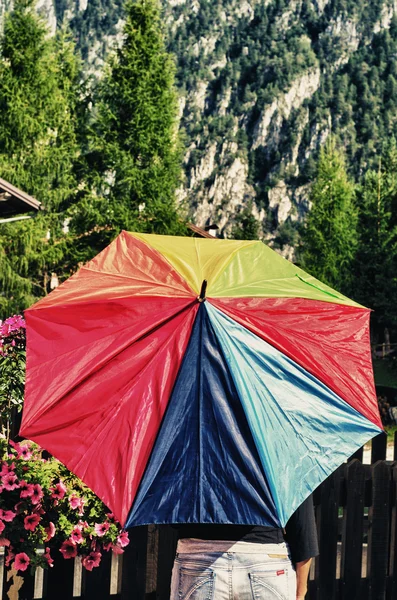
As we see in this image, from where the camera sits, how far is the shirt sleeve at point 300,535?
2.99 meters

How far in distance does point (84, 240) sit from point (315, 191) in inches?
821

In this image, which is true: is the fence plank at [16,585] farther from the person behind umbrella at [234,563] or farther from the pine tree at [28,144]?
the pine tree at [28,144]

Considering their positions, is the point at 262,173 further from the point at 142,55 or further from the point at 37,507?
the point at 37,507

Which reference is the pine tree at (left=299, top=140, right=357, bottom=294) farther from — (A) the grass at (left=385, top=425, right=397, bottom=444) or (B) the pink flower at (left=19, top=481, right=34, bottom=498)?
(B) the pink flower at (left=19, top=481, right=34, bottom=498)

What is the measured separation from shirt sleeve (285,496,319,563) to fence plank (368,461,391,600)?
8.27 ft

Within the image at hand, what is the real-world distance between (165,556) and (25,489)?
36.8 inches

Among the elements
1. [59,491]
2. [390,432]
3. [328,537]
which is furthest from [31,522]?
[390,432]

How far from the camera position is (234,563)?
288 cm


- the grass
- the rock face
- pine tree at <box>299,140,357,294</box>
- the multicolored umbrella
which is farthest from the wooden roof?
the rock face

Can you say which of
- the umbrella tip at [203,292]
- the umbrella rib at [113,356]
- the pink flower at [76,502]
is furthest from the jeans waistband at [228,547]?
the pink flower at [76,502]

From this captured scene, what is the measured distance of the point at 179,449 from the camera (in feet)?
9.48

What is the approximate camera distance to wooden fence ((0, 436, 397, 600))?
4.64 m

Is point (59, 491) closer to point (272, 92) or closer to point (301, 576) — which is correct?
point (301, 576)

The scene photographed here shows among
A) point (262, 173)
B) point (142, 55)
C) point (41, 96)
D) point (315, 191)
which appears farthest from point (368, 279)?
point (262, 173)
